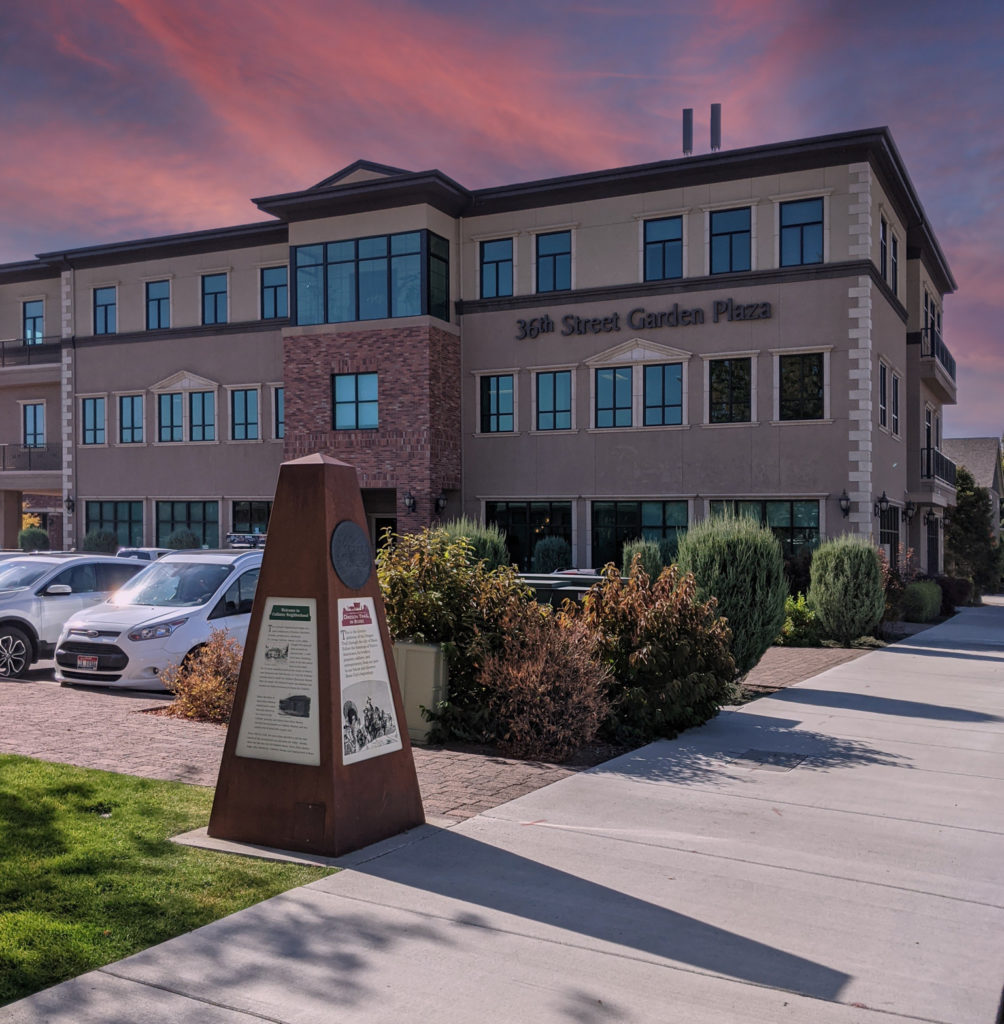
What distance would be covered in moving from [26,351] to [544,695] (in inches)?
1365

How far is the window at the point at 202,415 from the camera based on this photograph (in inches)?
1335

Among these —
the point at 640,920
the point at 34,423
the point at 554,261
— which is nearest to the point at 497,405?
the point at 554,261

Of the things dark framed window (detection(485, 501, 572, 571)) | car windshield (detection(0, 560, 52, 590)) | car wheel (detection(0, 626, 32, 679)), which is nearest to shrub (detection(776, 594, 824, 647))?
dark framed window (detection(485, 501, 572, 571))

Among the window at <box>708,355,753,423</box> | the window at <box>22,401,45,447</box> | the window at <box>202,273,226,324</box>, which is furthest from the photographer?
the window at <box>22,401,45,447</box>

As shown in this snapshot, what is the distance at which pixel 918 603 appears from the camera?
26.1 m

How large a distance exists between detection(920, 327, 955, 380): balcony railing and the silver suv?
2648 cm

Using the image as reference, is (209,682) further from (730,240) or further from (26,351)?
(26,351)

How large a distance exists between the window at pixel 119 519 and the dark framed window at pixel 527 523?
1288 cm

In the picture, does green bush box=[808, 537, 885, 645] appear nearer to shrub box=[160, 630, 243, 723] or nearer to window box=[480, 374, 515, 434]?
window box=[480, 374, 515, 434]

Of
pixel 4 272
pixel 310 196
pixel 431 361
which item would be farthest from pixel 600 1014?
pixel 4 272

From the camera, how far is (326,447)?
98.4 ft

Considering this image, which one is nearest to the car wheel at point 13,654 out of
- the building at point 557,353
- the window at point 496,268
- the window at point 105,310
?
the building at point 557,353

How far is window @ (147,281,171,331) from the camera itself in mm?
35062

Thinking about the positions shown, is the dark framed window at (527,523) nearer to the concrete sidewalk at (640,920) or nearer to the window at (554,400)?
the window at (554,400)
